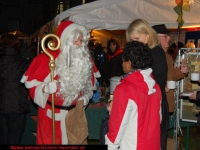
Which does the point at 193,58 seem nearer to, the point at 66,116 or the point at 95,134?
the point at 95,134

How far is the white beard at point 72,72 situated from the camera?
333 cm

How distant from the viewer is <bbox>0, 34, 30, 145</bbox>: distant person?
4312mm

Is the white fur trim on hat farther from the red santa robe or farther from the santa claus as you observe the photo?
the red santa robe

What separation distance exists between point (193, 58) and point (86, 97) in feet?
7.12

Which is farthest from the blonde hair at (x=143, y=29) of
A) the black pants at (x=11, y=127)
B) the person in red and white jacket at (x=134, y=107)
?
the black pants at (x=11, y=127)

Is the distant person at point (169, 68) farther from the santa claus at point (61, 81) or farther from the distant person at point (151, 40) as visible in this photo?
the santa claus at point (61, 81)

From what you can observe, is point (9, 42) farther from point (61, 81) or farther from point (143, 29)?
point (143, 29)

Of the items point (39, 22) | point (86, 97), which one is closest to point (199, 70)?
point (86, 97)

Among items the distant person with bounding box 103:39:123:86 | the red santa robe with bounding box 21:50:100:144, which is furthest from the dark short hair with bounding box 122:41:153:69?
the distant person with bounding box 103:39:123:86

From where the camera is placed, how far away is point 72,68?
3.42 metres

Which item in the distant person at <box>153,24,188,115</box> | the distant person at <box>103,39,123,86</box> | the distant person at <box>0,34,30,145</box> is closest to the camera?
the distant person at <box>153,24,188,115</box>

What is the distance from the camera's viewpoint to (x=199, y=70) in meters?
4.84

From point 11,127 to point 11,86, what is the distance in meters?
0.61

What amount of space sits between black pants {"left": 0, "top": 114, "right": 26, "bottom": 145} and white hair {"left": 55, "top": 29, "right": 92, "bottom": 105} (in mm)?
1443
